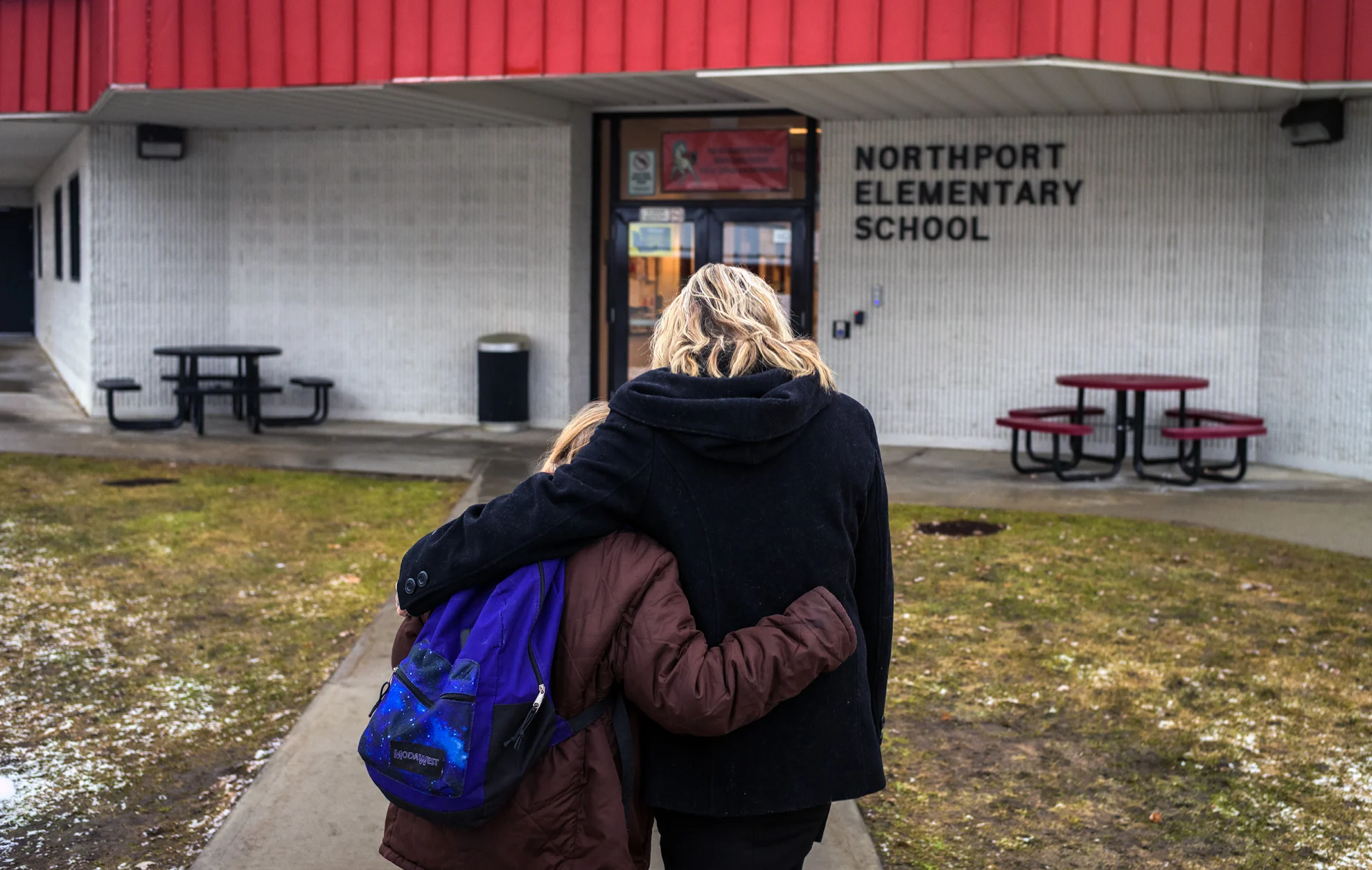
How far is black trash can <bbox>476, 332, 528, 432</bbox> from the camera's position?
1421 centimetres

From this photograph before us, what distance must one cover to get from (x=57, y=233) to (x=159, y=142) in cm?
639

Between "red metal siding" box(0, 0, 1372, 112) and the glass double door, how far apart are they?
136 inches

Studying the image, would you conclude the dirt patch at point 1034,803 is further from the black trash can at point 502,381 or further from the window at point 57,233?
the window at point 57,233

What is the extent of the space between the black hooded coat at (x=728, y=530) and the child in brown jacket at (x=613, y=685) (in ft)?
0.23

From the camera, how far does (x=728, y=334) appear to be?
2584mm

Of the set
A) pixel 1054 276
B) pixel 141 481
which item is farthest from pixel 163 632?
pixel 1054 276

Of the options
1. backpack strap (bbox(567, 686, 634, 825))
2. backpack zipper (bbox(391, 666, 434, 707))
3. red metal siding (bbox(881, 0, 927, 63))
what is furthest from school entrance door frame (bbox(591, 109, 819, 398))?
backpack zipper (bbox(391, 666, 434, 707))

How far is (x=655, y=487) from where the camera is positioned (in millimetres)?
2436

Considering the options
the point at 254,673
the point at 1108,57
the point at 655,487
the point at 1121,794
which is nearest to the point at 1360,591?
the point at 1121,794

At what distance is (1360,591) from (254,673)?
549cm

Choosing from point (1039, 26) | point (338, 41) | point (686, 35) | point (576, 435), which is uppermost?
point (338, 41)

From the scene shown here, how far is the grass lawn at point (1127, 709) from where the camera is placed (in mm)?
4297

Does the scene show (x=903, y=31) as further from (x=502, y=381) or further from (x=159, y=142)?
(x=159, y=142)

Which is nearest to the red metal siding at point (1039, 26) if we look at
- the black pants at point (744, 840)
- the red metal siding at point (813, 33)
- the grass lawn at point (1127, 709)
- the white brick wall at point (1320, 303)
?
the red metal siding at point (813, 33)
